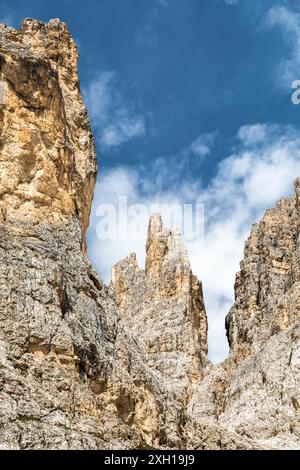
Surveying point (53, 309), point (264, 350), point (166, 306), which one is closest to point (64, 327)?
point (53, 309)

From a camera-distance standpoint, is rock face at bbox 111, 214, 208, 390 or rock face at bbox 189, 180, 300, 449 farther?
rock face at bbox 111, 214, 208, 390

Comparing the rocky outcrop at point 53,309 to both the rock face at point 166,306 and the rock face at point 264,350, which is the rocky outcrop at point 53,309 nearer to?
the rock face at point 264,350

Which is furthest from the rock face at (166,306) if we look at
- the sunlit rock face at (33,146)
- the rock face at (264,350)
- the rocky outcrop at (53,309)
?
the sunlit rock face at (33,146)

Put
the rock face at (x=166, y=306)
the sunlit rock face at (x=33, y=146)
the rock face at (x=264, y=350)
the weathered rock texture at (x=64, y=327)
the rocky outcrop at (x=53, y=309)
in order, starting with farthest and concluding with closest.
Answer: the rock face at (x=166, y=306)
the rock face at (x=264, y=350)
the sunlit rock face at (x=33, y=146)
the weathered rock texture at (x=64, y=327)
the rocky outcrop at (x=53, y=309)

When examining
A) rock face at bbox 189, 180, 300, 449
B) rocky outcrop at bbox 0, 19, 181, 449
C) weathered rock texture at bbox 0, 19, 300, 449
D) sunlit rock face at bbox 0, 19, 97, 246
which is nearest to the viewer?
rocky outcrop at bbox 0, 19, 181, 449

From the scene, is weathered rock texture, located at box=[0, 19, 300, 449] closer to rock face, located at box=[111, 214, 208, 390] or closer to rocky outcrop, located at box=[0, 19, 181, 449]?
rocky outcrop, located at box=[0, 19, 181, 449]

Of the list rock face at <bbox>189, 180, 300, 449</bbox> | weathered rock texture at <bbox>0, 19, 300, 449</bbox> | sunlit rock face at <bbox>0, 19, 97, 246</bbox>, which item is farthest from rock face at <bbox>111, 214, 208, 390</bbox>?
sunlit rock face at <bbox>0, 19, 97, 246</bbox>

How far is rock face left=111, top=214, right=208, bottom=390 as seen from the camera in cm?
10431

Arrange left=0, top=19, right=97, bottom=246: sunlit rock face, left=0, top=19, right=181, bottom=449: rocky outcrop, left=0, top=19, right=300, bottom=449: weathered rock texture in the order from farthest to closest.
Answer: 1. left=0, top=19, right=97, bottom=246: sunlit rock face
2. left=0, top=19, right=300, bottom=449: weathered rock texture
3. left=0, top=19, right=181, bottom=449: rocky outcrop

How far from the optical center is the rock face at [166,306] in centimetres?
10431

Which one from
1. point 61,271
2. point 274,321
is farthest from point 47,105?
point 274,321

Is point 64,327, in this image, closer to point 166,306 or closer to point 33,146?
point 33,146

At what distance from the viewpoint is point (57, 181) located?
52281 mm
